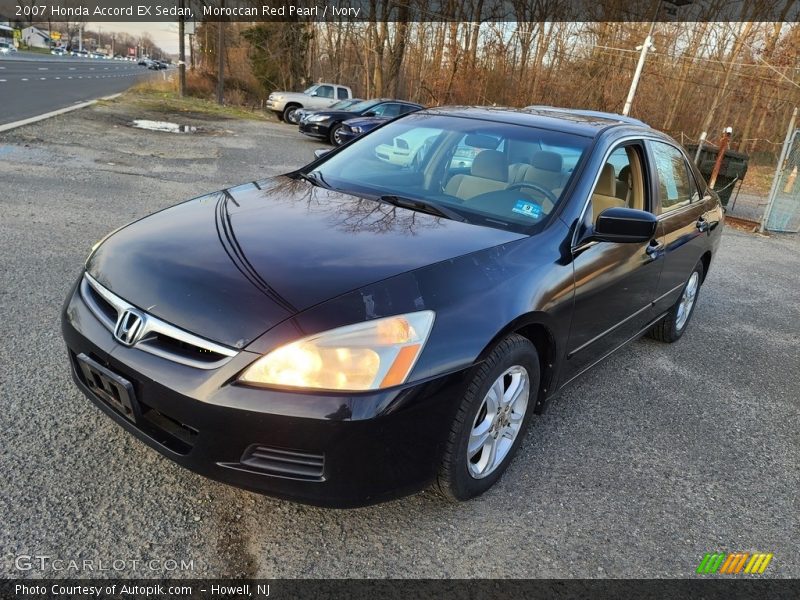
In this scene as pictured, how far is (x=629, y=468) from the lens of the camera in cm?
291

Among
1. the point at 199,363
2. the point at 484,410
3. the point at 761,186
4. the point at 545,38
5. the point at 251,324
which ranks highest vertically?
the point at 545,38

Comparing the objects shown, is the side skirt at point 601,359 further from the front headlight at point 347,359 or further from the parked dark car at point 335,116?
the parked dark car at point 335,116

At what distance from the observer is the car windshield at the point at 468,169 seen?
2951 mm

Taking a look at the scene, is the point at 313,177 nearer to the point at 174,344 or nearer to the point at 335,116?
the point at 174,344

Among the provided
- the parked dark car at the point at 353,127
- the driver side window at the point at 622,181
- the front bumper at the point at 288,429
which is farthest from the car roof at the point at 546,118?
the parked dark car at the point at 353,127

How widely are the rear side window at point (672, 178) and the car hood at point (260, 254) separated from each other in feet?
5.42

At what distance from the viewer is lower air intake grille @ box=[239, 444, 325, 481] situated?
1.92 metres

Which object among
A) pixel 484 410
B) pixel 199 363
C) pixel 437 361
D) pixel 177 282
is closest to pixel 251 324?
pixel 199 363

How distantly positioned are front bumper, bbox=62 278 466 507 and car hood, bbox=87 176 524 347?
0.62 ft

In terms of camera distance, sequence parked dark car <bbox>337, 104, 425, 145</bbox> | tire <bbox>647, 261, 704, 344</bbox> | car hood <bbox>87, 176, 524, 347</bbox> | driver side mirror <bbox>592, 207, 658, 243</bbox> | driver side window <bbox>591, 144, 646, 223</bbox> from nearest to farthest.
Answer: car hood <bbox>87, 176, 524, 347</bbox> < driver side mirror <bbox>592, 207, 658, 243</bbox> < driver side window <bbox>591, 144, 646, 223</bbox> < tire <bbox>647, 261, 704, 344</bbox> < parked dark car <bbox>337, 104, 425, 145</bbox>

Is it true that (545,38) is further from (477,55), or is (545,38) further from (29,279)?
(29,279)

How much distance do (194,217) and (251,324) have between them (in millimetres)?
1044

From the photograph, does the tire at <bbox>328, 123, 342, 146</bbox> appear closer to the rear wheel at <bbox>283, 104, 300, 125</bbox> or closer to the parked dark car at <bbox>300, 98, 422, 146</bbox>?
the parked dark car at <bbox>300, 98, 422, 146</bbox>

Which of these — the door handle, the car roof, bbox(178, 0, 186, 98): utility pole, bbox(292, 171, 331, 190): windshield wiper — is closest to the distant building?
bbox(178, 0, 186, 98): utility pole
